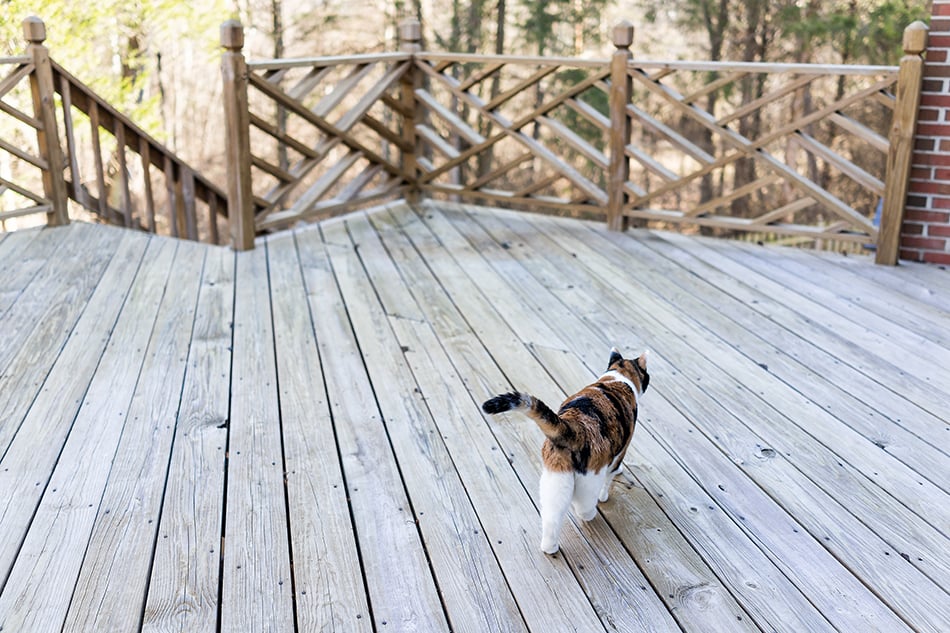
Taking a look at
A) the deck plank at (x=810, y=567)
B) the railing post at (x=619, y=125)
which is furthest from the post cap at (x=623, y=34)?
the deck plank at (x=810, y=567)

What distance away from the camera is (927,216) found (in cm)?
444

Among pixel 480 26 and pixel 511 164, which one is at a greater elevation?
pixel 480 26

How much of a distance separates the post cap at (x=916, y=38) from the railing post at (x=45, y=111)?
13.4 ft

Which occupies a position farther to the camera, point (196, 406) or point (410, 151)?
point (410, 151)

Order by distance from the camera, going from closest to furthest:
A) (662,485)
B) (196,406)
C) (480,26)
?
(662,485) < (196,406) < (480,26)

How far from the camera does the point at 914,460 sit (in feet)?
8.35

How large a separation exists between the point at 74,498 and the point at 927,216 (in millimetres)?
3952

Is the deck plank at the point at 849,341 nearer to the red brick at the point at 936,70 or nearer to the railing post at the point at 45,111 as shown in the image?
the red brick at the point at 936,70

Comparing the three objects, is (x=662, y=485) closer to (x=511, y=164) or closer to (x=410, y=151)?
(x=511, y=164)

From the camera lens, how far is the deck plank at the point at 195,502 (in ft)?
6.22

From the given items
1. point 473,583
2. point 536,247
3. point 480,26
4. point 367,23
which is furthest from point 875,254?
point 367,23

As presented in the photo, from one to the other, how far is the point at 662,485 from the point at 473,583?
0.67 metres

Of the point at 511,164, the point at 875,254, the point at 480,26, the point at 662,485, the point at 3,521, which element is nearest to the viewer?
the point at 3,521

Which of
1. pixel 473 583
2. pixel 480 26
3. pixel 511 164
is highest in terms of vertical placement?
pixel 480 26
